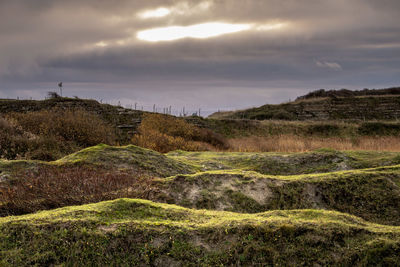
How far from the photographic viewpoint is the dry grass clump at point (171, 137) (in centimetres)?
1873

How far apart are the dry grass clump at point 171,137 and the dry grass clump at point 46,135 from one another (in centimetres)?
295

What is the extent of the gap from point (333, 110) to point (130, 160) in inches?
2058

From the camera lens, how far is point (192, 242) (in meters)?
3.31

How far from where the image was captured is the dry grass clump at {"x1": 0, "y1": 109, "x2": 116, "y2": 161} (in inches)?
558

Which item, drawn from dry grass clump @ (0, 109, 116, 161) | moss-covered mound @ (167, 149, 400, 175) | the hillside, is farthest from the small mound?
the hillside

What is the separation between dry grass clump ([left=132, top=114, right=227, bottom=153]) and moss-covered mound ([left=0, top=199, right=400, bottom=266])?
46.9 feet

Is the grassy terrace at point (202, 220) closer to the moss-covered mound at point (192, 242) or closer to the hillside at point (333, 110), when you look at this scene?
the moss-covered mound at point (192, 242)

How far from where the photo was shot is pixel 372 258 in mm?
3010

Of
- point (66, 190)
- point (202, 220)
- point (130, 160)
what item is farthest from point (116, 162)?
point (202, 220)

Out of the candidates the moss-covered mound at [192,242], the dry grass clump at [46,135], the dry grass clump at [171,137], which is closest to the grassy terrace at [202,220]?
the moss-covered mound at [192,242]

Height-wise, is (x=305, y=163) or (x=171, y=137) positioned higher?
(x=171, y=137)

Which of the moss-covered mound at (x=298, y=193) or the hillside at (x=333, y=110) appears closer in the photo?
the moss-covered mound at (x=298, y=193)

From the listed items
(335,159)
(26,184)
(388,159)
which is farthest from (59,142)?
(388,159)

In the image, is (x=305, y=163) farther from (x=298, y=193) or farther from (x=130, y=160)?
(x=130, y=160)
